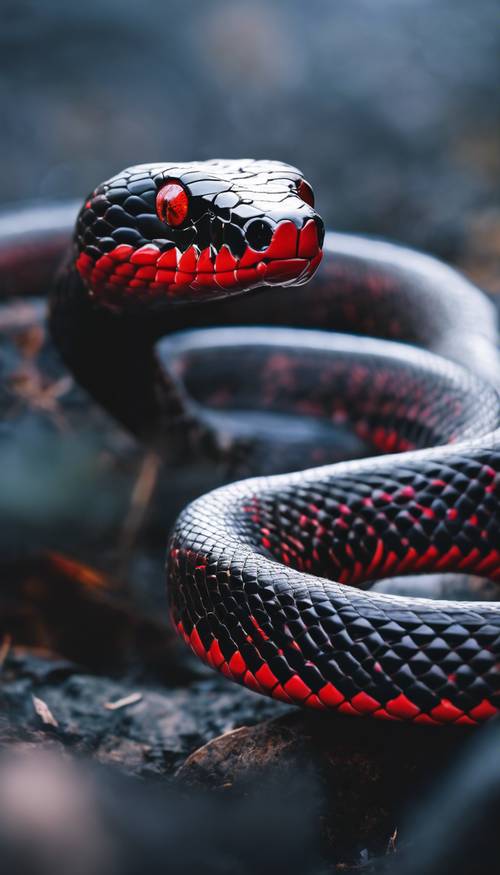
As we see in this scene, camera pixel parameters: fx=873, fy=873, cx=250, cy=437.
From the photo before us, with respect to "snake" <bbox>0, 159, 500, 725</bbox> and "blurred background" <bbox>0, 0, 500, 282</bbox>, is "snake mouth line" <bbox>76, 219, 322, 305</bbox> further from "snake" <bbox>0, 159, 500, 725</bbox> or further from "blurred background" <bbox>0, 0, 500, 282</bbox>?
"blurred background" <bbox>0, 0, 500, 282</bbox>

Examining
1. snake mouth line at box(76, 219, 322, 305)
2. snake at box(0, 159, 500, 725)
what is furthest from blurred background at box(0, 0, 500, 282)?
snake mouth line at box(76, 219, 322, 305)

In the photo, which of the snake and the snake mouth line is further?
the snake mouth line

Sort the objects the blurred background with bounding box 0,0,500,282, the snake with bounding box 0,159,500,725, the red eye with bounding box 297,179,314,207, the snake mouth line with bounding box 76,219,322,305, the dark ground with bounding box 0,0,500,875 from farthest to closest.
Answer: the blurred background with bounding box 0,0,500,282, the red eye with bounding box 297,179,314,207, the snake mouth line with bounding box 76,219,322,305, the snake with bounding box 0,159,500,725, the dark ground with bounding box 0,0,500,875

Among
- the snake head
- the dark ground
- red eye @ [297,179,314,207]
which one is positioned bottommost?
the dark ground

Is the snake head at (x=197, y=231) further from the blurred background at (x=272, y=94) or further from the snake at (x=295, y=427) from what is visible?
the blurred background at (x=272, y=94)

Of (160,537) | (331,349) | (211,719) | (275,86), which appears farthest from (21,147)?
(211,719)

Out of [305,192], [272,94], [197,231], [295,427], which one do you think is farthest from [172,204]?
[272,94]

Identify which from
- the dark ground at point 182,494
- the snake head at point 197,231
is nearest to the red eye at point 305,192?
the snake head at point 197,231
